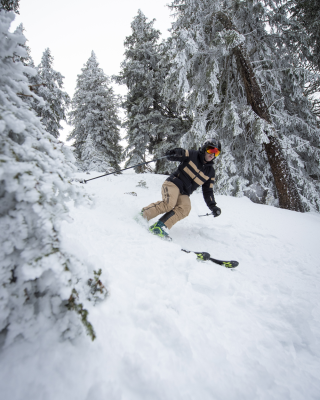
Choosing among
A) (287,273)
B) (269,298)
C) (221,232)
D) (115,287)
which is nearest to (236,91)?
(221,232)

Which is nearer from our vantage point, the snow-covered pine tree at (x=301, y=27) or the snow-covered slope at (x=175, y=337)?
the snow-covered slope at (x=175, y=337)

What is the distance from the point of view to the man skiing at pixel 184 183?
3.61 meters

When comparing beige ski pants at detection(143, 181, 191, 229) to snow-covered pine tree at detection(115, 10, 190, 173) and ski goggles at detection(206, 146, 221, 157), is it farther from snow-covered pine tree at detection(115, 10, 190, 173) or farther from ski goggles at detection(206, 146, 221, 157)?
snow-covered pine tree at detection(115, 10, 190, 173)

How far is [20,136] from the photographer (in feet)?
4.03

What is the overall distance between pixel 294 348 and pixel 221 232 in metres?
2.63

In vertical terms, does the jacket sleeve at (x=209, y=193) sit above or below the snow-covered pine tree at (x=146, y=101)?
below

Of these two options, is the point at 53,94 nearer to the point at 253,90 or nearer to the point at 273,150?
the point at 253,90

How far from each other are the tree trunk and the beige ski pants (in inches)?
189

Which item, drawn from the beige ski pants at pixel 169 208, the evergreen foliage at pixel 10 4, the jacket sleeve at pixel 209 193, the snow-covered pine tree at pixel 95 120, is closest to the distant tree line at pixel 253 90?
the jacket sleeve at pixel 209 193

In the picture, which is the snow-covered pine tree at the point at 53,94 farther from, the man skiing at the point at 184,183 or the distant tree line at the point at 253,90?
the man skiing at the point at 184,183

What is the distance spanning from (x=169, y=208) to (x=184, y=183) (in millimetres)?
634

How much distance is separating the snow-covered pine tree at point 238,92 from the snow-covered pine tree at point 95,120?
937 cm

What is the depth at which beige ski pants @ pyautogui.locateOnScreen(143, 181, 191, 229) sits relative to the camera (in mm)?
3572

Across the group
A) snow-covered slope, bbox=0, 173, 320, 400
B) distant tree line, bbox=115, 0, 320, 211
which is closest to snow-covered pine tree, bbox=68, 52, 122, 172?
distant tree line, bbox=115, 0, 320, 211
